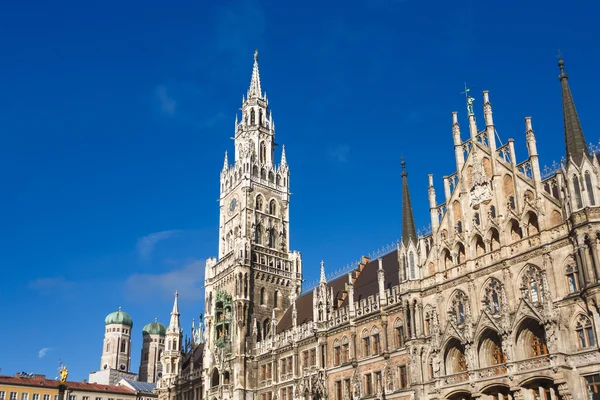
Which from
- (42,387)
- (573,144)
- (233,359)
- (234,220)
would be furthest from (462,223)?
(42,387)

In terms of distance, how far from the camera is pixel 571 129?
35.9 m

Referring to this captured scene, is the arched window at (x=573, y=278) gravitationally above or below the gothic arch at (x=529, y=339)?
above

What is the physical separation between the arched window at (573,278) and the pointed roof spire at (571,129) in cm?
587

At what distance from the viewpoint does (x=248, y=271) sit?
66.9m

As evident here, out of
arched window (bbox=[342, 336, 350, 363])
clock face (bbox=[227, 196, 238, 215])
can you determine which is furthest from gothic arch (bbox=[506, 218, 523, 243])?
clock face (bbox=[227, 196, 238, 215])

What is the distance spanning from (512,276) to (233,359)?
3478 centimetres

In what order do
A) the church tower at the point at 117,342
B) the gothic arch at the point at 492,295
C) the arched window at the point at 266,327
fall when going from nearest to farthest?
the gothic arch at the point at 492,295 < the arched window at the point at 266,327 < the church tower at the point at 117,342

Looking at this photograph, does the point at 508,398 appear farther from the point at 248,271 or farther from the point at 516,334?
the point at 248,271

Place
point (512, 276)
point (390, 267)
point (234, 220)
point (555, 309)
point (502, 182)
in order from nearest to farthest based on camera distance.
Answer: point (555, 309)
point (512, 276)
point (502, 182)
point (390, 267)
point (234, 220)

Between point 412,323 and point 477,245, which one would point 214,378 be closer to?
point 412,323

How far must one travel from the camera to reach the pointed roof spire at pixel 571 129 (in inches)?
1379

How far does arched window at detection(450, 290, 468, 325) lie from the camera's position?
40.4 meters

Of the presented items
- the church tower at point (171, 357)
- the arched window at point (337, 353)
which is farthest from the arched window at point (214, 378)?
the arched window at point (337, 353)

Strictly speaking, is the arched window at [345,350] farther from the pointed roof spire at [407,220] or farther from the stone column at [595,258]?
the stone column at [595,258]
